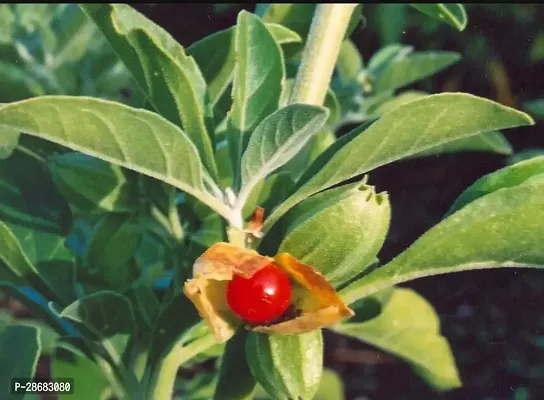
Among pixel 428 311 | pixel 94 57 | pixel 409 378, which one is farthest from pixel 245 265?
pixel 409 378

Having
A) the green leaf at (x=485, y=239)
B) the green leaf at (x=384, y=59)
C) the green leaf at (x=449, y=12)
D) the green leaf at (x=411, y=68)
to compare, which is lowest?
the green leaf at (x=485, y=239)

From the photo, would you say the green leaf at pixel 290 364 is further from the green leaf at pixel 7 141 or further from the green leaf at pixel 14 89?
the green leaf at pixel 14 89

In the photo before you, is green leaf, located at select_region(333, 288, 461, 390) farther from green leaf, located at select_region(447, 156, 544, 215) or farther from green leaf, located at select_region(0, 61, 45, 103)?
green leaf, located at select_region(0, 61, 45, 103)

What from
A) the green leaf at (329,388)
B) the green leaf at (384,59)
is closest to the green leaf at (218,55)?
the green leaf at (384,59)

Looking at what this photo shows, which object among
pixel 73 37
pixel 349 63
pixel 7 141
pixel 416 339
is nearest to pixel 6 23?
pixel 73 37

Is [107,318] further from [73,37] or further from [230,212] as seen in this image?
[73,37]
